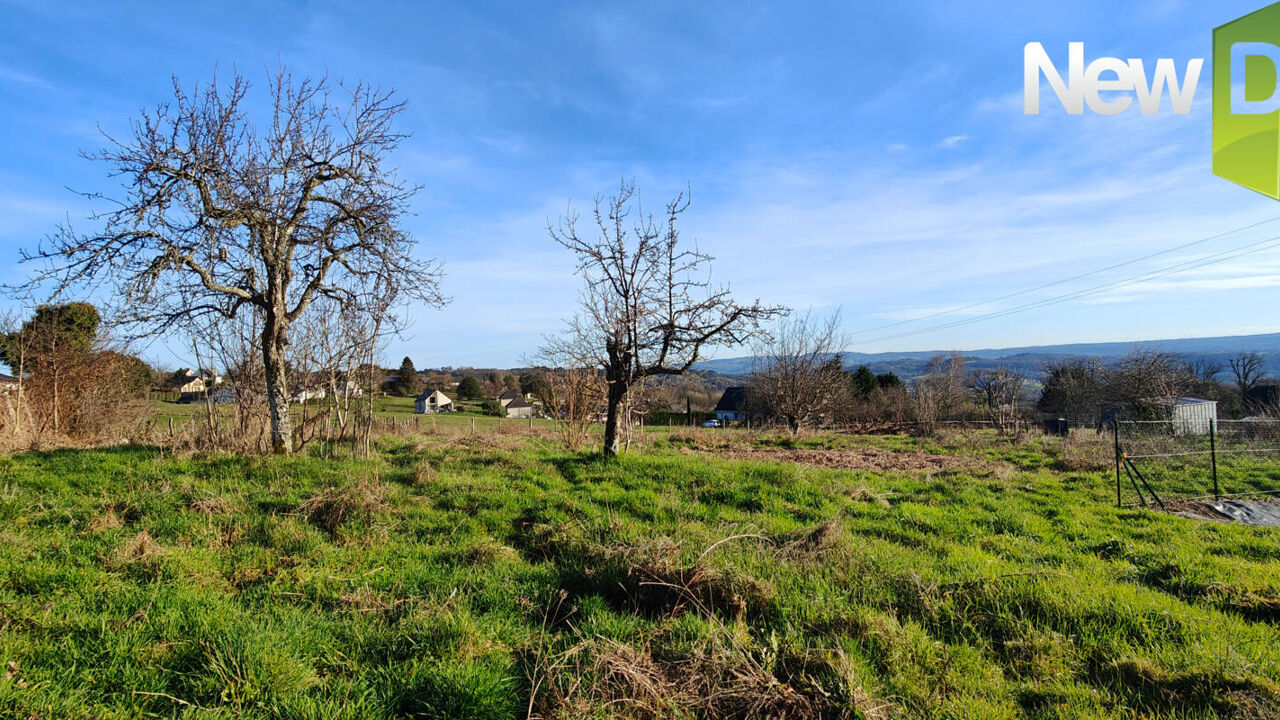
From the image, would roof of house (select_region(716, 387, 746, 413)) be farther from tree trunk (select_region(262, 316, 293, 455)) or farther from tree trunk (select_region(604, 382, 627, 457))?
tree trunk (select_region(262, 316, 293, 455))

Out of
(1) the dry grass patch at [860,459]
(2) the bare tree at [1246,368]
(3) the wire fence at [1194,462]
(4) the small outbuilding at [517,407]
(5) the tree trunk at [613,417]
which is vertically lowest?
(4) the small outbuilding at [517,407]

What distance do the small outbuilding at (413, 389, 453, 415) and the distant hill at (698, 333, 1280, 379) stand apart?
94.8 feet

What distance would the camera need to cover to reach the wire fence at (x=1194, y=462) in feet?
34.2

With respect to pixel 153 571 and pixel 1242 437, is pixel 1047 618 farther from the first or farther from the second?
pixel 1242 437

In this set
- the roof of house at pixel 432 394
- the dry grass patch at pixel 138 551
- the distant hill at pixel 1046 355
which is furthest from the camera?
the roof of house at pixel 432 394

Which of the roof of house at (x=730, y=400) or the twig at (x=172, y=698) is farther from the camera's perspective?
the roof of house at (x=730, y=400)

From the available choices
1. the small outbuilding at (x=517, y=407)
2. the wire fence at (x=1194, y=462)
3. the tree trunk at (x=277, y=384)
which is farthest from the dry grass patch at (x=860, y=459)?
the small outbuilding at (x=517, y=407)

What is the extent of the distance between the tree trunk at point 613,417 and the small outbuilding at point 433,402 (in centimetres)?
4943

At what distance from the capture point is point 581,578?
518 cm

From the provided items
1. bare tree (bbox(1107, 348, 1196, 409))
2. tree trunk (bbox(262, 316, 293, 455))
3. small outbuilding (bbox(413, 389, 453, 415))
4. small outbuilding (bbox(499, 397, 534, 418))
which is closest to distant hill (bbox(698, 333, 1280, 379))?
bare tree (bbox(1107, 348, 1196, 409))

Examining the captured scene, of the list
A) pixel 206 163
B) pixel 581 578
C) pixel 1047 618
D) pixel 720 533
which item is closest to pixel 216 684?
pixel 581 578

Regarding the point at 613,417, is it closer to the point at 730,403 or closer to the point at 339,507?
the point at 339,507

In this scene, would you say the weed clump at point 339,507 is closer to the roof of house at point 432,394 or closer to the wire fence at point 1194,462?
the wire fence at point 1194,462

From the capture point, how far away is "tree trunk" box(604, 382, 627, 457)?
10852mm
